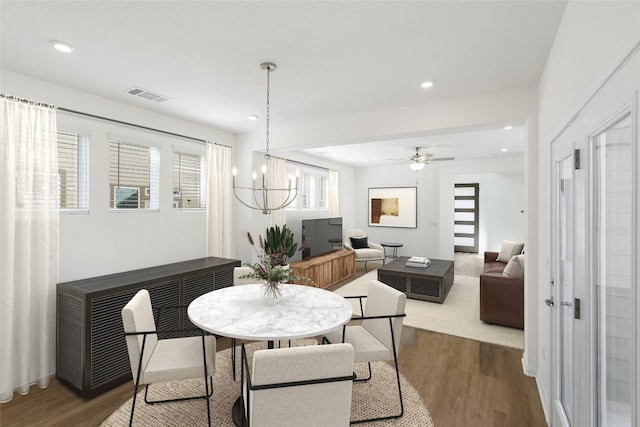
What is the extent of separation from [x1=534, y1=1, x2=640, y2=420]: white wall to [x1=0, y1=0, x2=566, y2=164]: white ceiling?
0.26 m

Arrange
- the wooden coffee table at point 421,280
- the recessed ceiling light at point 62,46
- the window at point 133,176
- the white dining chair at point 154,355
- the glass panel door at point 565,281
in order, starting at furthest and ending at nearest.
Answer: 1. the wooden coffee table at point 421,280
2. the window at point 133,176
3. the recessed ceiling light at point 62,46
4. the white dining chair at point 154,355
5. the glass panel door at point 565,281

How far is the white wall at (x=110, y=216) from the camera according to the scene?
283 cm

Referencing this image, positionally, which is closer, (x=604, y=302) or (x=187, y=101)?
(x=604, y=302)

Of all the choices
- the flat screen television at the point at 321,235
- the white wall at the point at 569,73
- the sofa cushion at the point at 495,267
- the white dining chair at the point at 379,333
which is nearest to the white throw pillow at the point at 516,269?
the white wall at the point at 569,73

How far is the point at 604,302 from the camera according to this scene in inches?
48.8

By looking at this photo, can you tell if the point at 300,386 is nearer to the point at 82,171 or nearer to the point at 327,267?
the point at 82,171

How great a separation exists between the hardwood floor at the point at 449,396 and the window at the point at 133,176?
5.83 feet

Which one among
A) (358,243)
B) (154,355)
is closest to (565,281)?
(154,355)

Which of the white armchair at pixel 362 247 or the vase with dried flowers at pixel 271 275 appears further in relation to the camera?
the white armchair at pixel 362 247

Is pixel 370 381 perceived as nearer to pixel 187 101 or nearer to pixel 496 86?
pixel 496 86

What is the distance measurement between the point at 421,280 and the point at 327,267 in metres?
1.71

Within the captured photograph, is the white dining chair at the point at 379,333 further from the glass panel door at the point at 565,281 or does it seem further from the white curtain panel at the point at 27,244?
the white curtain panel at the point at 27,244

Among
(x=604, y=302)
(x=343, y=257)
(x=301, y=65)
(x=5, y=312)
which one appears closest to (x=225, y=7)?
(x=301, y=65)

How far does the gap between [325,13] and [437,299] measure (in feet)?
14.3
